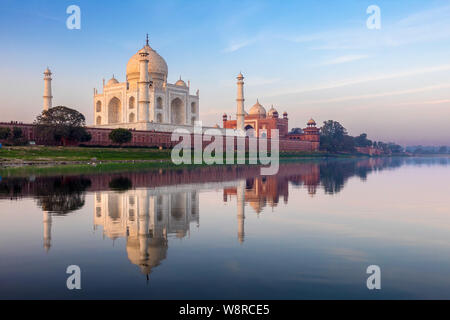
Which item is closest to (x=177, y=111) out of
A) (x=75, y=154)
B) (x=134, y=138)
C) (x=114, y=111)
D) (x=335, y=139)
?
(x=114, y=111)

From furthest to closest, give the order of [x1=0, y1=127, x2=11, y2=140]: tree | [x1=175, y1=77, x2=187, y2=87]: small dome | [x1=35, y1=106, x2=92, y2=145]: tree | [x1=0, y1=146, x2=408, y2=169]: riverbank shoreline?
[x1=175, y1=77, x2=187, y2=87]: small dome
[x1=35, y1=106, x2=92, y2=145]: tree
[x1=0, y1=127, x2=11, y2=140]: tree
[x1=0, y1=146, x2=408, y2=169]: riverbank shoreline

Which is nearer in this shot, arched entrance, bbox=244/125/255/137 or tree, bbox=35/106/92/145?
tree, bbox=35/106/92/145

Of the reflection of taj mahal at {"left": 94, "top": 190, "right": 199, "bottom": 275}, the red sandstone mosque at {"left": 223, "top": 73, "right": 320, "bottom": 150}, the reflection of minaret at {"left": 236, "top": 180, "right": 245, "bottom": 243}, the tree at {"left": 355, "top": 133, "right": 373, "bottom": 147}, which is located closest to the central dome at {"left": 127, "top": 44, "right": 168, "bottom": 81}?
the red sandstone mosque at {"left": 223, "top": 73, "right": 320, "bottom": 150}

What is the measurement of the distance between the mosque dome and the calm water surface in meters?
72.6

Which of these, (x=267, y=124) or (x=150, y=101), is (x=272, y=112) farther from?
(x=150, y=101)

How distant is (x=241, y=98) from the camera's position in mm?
62531

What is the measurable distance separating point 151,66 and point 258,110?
106 ft

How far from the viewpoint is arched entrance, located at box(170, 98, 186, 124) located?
2486 inches

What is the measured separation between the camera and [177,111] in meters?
63.9

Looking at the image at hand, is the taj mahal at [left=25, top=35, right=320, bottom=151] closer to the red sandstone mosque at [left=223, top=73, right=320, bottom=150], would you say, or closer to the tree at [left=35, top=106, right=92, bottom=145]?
the tree at [left=35, top=106, right=92, bottom=145]

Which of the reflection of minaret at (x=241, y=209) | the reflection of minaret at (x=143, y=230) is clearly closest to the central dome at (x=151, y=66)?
the reflection of minaret at (x=241, y=209)

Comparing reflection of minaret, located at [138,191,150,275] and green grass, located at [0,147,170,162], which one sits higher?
green grass, located at [0,147,170,162]
